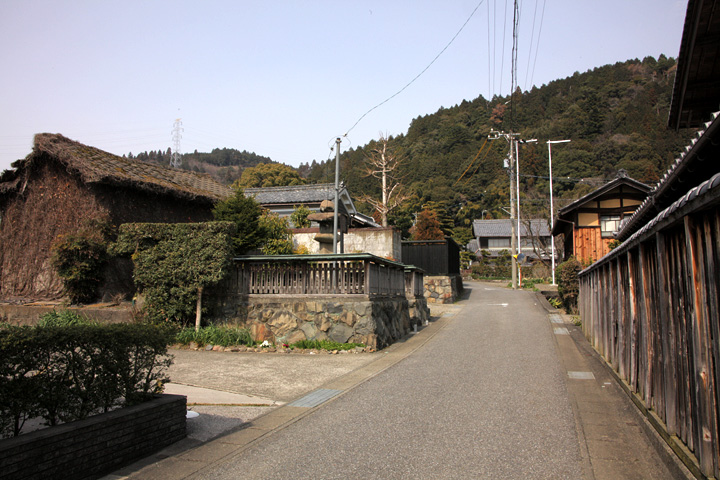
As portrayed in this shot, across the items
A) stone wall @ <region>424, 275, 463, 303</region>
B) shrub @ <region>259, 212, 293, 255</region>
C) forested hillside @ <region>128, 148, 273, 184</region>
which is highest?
forested hillside @ <region>128, 148, 273, 184</region>

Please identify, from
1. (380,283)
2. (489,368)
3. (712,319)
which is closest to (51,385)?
(712,319)

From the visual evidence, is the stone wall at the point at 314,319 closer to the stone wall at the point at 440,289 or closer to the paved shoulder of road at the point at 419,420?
the paved shoulder of road at the point at 419,420

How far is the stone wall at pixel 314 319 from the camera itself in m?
11.8

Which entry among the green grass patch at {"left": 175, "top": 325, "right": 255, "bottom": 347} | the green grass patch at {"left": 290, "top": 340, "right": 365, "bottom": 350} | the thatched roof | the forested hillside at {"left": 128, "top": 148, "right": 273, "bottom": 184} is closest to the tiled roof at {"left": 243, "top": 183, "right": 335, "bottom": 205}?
the thatched roof

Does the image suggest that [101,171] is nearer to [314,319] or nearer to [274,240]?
[274,240]

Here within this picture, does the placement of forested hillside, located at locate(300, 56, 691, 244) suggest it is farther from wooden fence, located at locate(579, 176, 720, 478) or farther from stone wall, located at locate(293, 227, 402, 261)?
wooden fence, located at locate(579, 176, 720, 478)

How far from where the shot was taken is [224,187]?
19.5 metres

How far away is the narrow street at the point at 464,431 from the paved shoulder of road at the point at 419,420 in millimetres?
19

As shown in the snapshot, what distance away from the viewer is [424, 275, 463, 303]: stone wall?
82.1ft

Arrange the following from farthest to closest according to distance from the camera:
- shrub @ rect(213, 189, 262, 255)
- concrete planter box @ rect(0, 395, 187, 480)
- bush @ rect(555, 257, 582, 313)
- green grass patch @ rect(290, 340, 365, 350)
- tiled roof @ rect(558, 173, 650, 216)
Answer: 1. tiled roof @ rect(558, 173, 650, 216)
2. bush @ rect(555, 257, 582, 313)
3. shrub @ rect(213, 189, 262, 255)
4. green grass patch @ rect(290, 340, 365, 350)
5. concrete planter box @ rect(0, 395, 187, 480)

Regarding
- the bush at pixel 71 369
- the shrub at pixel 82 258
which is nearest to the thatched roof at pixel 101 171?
the shrub at pixel 82 258

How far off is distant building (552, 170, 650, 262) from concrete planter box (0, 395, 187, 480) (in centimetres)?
2362

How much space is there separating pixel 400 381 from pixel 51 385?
18.4 ft

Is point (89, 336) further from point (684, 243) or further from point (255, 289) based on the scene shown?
point (255, 289)
